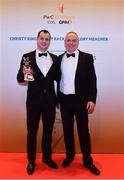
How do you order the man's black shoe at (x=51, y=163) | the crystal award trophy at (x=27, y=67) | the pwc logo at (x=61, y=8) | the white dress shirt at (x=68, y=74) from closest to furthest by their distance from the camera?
the crystal award trophy at (x=27, y=67) → the white dress shirt at (x=68, y=74) → the man's black shoe at (x=51, y=163) → the pwc logo at (x=61, y=8)

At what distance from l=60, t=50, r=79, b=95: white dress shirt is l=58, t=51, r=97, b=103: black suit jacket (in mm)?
58

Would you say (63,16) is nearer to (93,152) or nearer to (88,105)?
(88,105)

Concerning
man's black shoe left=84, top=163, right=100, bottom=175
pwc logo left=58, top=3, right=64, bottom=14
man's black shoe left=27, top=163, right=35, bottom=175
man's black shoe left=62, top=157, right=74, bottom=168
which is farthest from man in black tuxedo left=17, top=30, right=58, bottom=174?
pwc logo left=58, top=3, right=64, bottom=14

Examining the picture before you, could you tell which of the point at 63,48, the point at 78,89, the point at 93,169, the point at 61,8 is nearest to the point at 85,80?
the point at 78,89

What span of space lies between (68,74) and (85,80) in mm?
213

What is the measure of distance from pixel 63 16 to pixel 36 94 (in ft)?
4.13

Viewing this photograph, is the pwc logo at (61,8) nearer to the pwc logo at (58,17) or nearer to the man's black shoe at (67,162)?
the pwc logo at (58,17)

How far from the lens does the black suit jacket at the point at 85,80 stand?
3893 mm

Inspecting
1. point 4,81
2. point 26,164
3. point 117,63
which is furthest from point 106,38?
point 26,164

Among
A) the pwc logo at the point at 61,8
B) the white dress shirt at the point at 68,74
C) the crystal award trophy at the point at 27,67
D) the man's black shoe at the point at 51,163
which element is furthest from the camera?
the pwc logo at the point at 61,8

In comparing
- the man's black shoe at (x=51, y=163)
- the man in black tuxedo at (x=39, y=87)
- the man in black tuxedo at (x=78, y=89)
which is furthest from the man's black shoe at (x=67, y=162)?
the man in black tuxedo at (x=39, y=87)

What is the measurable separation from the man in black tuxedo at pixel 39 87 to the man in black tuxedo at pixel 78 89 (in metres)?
0.14

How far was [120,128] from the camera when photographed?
4730 millimetres

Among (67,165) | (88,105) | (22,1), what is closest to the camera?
(88,105)
